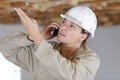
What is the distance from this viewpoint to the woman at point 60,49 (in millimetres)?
1879

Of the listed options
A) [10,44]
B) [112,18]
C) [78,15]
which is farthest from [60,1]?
[10,44]

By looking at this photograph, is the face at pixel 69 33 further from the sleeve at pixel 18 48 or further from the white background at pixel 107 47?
the white background at pixel 107 47

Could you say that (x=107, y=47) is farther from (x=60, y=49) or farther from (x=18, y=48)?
(x=18, y=48)

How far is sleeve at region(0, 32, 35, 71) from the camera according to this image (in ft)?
6.84

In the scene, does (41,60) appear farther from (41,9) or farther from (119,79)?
(119,79)

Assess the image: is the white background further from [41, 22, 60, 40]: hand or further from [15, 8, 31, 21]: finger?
[15, 8, 31, 21]: finger

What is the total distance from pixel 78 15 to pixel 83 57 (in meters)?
0.34

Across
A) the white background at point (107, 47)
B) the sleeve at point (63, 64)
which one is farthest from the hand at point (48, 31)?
the white background at point (107, 47)

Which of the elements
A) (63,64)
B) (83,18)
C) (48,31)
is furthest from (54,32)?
(63,64)

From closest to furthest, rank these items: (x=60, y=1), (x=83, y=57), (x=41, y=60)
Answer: (x=41, y=60) → (x=83, y=57) → (x=60, y=1)

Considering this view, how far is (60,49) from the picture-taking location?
A: 7.50 feet

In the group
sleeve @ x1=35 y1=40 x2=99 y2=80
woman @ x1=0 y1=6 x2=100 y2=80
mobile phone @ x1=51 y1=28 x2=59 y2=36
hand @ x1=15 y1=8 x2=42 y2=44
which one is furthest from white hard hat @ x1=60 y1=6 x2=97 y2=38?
hand @ x1=15 y1=8 x2=42 y2=44

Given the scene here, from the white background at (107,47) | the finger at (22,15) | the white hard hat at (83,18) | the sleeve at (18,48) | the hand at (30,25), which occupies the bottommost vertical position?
the white background at (107,47)

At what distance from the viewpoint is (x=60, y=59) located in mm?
1923
